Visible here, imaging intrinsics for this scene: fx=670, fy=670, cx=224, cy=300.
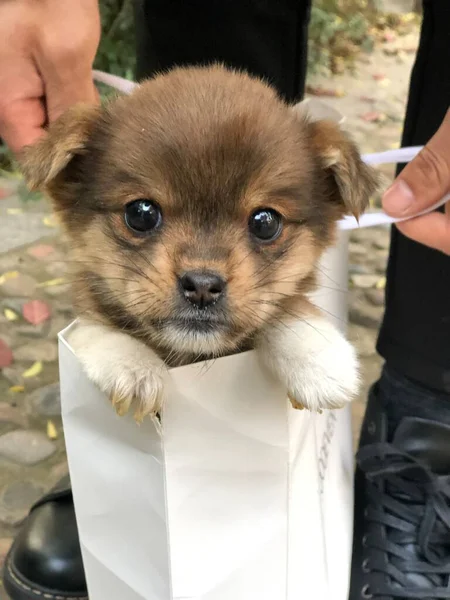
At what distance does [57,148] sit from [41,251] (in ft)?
6.33

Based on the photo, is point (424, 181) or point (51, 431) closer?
point (424, 181)

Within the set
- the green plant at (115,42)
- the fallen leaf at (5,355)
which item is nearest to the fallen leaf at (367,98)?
the green plant at (115,42)

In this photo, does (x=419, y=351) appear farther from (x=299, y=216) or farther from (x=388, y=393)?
(x=299, y=216)

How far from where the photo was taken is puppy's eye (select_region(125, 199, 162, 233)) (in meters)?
1.26

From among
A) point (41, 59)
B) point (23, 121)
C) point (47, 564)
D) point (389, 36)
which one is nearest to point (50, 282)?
point (23, 121)

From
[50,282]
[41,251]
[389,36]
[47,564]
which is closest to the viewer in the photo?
[47,564]

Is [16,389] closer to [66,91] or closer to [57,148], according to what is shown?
[66,91]

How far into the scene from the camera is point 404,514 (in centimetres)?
168

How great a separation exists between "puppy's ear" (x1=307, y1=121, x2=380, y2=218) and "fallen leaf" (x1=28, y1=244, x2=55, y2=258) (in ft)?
6.37

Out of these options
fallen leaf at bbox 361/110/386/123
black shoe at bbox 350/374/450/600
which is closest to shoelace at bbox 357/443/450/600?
black shoe at bbox 350/374/450/600

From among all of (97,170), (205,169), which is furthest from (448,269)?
(97,170)

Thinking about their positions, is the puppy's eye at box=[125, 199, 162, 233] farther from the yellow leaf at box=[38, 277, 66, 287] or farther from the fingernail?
the yellow leaf at box=[38, 277, 66, 287]

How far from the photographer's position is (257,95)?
4.46 feet

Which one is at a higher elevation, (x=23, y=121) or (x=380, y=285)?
(x=23, y=121)
